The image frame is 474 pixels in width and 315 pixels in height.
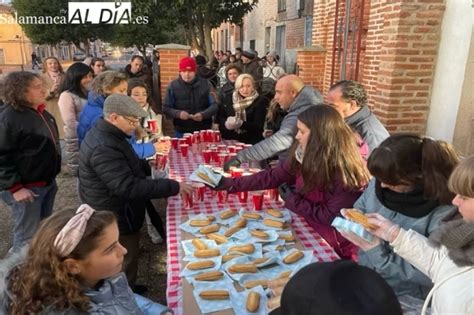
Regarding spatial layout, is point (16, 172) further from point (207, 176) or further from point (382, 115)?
point (382, 115)

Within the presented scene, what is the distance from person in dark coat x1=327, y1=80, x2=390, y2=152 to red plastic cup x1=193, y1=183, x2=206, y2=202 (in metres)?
1.55

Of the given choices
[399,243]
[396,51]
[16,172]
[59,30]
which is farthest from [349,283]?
[59,30]

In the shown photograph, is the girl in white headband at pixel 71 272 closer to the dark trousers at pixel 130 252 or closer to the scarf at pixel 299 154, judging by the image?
the dark trousers at pixel 130 252

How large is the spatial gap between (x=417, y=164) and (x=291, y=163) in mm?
1038

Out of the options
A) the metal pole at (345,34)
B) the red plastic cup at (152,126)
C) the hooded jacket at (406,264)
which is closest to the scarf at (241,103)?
the red plastic cup at (152,126)

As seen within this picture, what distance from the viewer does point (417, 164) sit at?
191cm

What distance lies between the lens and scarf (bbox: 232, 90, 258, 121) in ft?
15.2

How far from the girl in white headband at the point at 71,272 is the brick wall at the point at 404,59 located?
175 inches

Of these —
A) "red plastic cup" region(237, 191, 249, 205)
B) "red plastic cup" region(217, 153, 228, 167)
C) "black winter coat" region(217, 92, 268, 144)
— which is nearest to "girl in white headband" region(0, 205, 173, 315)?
"red plastic cup" region(237, 191, 249, 205)

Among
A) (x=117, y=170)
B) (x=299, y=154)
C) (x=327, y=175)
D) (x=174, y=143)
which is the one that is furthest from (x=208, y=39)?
(x=327, y=175)

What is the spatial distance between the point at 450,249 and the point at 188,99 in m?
3.99

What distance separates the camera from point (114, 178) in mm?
2361

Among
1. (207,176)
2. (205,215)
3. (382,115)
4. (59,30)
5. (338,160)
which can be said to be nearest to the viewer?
(338,160)

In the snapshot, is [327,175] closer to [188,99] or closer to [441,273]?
[441,273]
